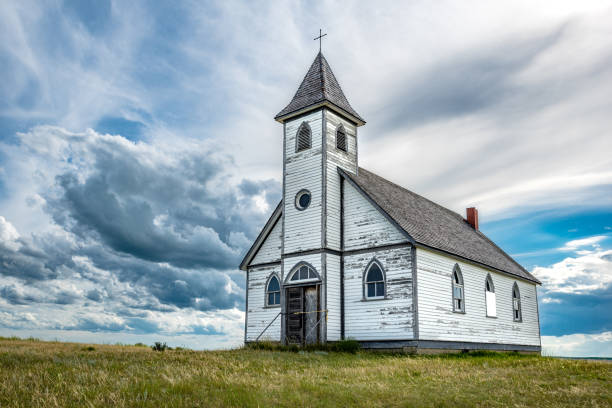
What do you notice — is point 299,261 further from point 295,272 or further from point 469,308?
point 469,308

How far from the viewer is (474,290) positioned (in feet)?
90.2

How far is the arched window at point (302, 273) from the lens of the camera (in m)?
24.3

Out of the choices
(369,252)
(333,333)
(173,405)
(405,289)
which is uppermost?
(369,252)

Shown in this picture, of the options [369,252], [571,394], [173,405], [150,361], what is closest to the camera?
[173,405]

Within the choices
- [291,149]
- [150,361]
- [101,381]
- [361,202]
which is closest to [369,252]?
[361,202]

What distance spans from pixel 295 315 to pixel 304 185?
240 inches

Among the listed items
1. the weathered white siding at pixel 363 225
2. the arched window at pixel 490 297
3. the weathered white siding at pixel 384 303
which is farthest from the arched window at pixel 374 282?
the arched window at pixel 490 297

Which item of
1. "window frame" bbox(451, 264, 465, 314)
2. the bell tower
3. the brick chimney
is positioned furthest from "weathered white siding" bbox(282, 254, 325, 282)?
the brick chimney

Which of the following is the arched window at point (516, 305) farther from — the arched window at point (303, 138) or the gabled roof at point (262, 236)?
the arched window at point (303, 138)

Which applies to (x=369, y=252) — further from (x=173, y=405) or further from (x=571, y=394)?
(x=173, y=405)

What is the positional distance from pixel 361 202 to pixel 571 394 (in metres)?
13.9

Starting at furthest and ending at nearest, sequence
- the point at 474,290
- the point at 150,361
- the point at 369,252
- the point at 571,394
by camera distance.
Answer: the point at 474,290 → the point at 369,252 → the point at 150,361 → the point at 571,394

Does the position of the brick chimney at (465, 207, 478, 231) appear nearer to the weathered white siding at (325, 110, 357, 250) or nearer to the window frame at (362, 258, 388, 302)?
the weathered white siding at (325, 110, 357, 250)

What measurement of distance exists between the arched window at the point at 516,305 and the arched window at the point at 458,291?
7765mm
